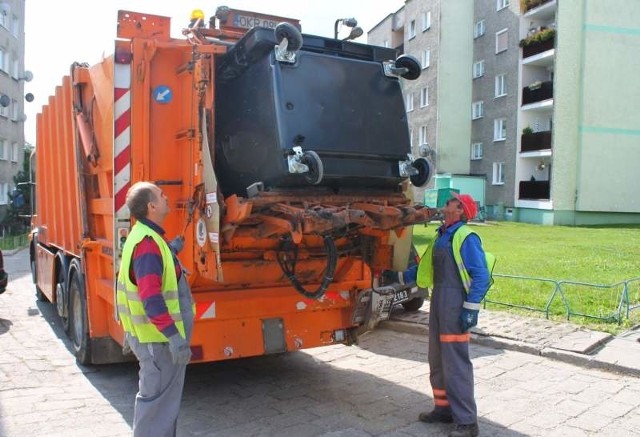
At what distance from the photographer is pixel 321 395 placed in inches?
216

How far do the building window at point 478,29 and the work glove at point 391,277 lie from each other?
31271mm

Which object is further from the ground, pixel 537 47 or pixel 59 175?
pixel 537 47

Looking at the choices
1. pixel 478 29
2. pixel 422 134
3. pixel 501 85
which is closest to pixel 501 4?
pixel 478 29

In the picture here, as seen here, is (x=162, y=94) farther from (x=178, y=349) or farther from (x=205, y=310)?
(x=178, y=349)

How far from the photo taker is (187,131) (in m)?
4.85

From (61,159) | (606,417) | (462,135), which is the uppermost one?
(462,135)

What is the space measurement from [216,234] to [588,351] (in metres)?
4.02

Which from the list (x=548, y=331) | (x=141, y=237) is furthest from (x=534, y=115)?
(x=141, y=237)

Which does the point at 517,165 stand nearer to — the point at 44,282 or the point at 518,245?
the point at 518,245

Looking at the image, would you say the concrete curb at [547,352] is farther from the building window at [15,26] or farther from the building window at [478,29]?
the building window at [15,26]

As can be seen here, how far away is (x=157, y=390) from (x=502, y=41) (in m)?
32.1

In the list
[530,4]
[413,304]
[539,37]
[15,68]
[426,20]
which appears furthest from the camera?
[426,20]

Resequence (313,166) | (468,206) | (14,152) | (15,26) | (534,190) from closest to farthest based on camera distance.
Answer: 1. (313,166)
2. (468,206)
3. (534,190)
4. (14,152)
5. (15,26)

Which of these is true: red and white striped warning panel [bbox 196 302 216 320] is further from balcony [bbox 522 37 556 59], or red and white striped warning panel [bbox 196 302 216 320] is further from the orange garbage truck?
balcony [bbox 522 37 556 59]
